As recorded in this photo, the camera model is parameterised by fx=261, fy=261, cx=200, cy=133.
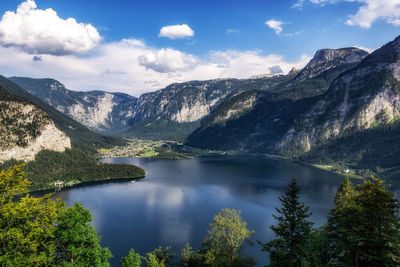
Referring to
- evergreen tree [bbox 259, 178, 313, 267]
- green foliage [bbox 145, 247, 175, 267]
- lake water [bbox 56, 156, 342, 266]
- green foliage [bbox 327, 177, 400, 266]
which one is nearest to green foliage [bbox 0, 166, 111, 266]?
green foliage [bbox 145, 247, 175, 267]

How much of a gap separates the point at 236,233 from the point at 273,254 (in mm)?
16322

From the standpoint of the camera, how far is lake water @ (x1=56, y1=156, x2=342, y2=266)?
90875 millimetres

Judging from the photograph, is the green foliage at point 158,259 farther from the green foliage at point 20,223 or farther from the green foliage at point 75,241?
the green foliage at point 20,223

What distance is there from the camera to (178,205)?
132 meters

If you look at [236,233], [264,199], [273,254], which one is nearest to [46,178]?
[264,199]

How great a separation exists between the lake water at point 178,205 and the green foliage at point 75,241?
48.4 meters

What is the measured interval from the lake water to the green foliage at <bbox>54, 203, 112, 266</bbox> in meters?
48.4

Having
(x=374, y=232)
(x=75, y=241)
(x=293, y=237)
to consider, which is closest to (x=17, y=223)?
(x=75, y=241)

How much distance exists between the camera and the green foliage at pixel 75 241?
30.1 m

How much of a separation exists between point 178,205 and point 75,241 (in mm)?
104132

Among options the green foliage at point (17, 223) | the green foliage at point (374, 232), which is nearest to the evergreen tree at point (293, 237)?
the green foliage at point (374, 232)

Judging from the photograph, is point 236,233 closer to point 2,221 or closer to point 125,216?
point 2,221

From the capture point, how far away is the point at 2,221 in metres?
22.2

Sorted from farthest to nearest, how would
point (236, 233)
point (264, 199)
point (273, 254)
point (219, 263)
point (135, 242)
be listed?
point (264, 199), point (135, 242), point (236, 233), point (219, 263), point (273, 254)
